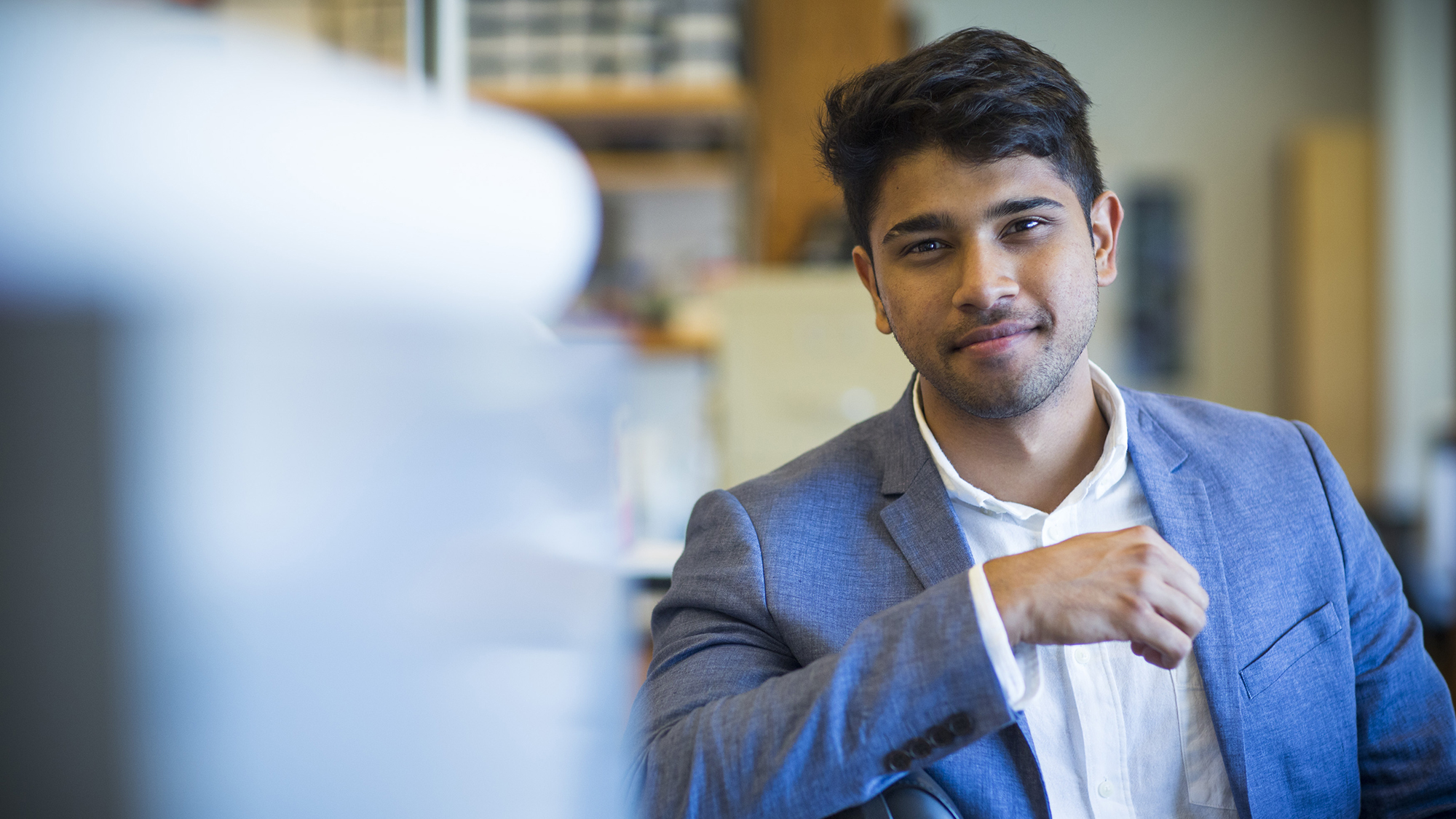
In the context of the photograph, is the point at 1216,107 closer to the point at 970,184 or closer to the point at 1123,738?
the point at 970,184

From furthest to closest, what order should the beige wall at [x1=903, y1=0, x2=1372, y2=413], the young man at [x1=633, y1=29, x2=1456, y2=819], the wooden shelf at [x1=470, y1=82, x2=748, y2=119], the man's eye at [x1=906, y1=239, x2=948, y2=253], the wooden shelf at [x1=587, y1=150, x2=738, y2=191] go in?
1. the beige wall at [x1=903, y1=0, x2=1372, y2=413]
2. the wooden shelf at [x1=587, y1=150, x2=738, y2=191]
3. the wooden shelf at [x1=470, y1=82, x2=748, y2=119]
4. the man's eye at [x1=906, y1=239, x2=948, y2=253]
5. the young man at [x1=633, y1=29, x2=1456, y2=819]

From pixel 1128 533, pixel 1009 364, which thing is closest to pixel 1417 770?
pixel 1128 533

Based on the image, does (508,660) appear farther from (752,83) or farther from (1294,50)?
(1294,50)

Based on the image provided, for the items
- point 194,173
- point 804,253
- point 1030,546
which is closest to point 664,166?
point 804,253

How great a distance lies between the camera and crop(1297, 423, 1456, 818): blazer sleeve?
3.26 ft

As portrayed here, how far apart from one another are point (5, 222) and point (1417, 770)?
1223 mm

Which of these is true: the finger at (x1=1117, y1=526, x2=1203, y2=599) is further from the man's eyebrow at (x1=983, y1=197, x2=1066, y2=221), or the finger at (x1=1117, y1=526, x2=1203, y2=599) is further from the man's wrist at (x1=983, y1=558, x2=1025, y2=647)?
the man's eyebrow at (x1=983, y1=197, x2=1066, y2=221)

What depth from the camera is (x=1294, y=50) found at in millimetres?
5441

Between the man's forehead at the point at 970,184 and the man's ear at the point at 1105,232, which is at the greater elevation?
the man's forehead at the point at 970,184

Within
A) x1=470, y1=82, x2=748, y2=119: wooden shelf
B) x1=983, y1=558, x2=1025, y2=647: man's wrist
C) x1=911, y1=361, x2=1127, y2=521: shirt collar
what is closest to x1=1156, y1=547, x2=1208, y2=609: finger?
x1=983, y1=558, x2=1025, y2=647: man's wrist

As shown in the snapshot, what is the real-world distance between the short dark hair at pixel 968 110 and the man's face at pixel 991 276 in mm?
17

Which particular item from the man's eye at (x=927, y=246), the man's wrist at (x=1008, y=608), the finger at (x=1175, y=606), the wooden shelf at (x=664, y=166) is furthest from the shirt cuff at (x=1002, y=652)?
the wooden shelf at (x=664, y=166)

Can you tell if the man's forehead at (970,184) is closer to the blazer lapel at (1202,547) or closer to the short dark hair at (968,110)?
the short dark hair at (968,110)

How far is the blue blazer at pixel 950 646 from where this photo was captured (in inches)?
32.0
